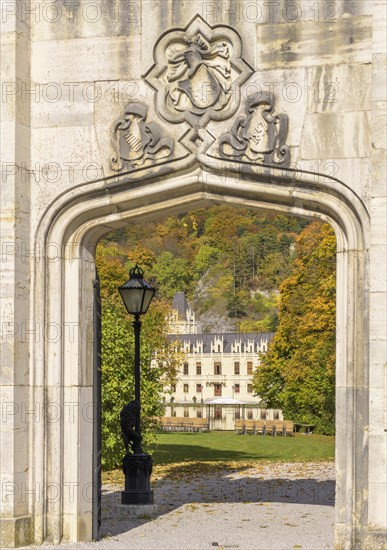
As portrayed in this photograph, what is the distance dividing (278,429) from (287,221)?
4465 inches

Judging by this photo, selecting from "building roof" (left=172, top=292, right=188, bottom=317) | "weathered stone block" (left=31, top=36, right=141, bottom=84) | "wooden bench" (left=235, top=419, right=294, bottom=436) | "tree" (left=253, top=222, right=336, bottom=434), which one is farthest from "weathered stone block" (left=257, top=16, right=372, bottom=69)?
"building roof" (left=172, top=292, right=188, bottom=317)

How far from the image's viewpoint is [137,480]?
14977 mm

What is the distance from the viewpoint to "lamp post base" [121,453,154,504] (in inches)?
578

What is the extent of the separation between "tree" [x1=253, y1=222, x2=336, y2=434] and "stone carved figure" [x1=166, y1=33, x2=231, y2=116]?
22.7m

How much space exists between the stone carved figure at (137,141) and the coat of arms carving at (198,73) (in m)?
0.21

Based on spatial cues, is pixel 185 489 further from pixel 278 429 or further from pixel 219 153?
pixel 278 429

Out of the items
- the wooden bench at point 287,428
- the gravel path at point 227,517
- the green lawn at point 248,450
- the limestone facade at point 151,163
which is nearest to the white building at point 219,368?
the wooden bench at point 287,428

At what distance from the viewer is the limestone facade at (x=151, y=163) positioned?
1036 cm

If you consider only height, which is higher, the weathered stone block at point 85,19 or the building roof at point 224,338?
the weathered stone block at point 85,19

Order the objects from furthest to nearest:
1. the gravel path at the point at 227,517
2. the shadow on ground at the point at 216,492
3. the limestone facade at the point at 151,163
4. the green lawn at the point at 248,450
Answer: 1. the green lawn at the point at 248,450
2. the shadow on ground at the point at 216,492
3. the gravel path at the point at 227,517
4. the limestone facade at the point at 151,163

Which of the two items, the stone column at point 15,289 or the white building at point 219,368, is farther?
the white building at point 219,368

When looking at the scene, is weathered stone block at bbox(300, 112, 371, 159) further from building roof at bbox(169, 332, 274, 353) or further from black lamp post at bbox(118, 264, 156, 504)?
building roof at bbox(169, 332, 274, 353)

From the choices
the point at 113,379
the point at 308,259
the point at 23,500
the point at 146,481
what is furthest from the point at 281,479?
the point at 308,259

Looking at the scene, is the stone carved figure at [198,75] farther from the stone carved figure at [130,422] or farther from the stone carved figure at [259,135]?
the stone carved figure at [130,422]
